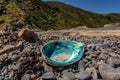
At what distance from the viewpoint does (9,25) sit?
4697 cm

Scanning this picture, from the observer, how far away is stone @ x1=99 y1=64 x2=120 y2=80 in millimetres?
9289

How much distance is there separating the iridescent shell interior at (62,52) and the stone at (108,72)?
5.02ft

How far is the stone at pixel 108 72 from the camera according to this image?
30.5 feet

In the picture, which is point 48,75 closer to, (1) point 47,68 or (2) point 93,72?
(1) point 47,68

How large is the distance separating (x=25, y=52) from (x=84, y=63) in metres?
2.89

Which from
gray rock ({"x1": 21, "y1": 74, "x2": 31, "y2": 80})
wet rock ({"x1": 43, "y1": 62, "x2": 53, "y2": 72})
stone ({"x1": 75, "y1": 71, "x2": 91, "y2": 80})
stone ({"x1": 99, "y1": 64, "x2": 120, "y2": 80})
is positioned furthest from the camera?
wet rock ({"x1": 43, "y1": 62, "x2": 53, "y2": 72})

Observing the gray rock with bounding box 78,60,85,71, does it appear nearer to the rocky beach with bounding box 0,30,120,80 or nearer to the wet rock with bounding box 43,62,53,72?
the rocky beach with bounding box 0,30,120,80


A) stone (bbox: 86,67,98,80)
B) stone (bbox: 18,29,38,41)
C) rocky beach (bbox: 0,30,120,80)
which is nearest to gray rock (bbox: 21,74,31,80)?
rocky beach (bbox: 0,30,120,80)

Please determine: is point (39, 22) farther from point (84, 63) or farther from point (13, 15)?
point (84, 63)

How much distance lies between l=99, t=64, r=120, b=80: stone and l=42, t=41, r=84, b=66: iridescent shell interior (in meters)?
1.53

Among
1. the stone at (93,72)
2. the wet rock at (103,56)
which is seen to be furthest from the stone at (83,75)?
the wet rock at (103,56)

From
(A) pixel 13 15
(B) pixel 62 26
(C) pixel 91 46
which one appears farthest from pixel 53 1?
(C) pixel 91 46

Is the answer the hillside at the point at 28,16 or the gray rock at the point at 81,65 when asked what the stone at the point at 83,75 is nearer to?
the gray rock at the point at 81,65

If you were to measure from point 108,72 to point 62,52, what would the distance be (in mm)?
3516
